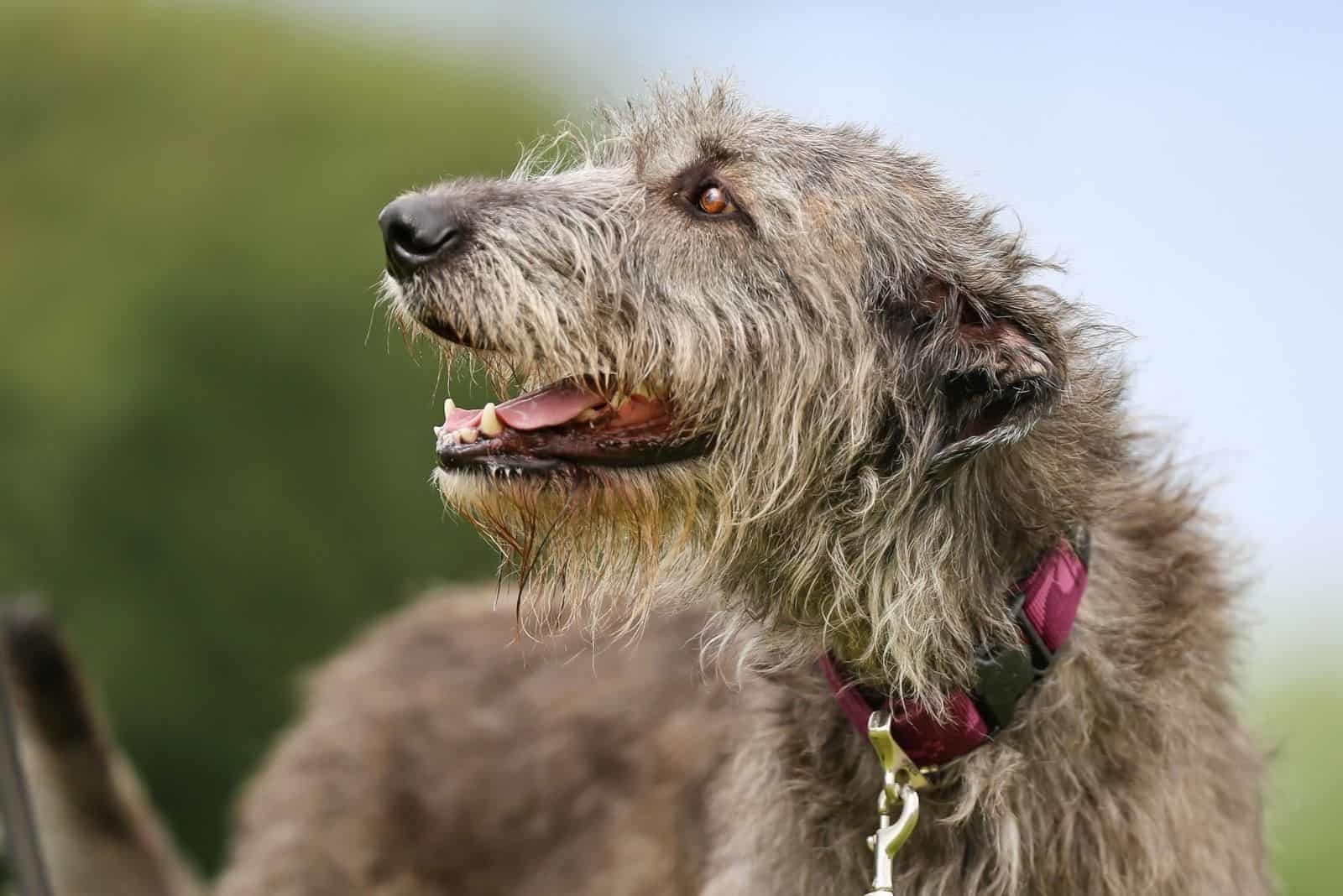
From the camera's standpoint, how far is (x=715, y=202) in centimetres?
382

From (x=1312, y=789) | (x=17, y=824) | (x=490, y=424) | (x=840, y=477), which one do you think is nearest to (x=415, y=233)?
(x=490, y=424)

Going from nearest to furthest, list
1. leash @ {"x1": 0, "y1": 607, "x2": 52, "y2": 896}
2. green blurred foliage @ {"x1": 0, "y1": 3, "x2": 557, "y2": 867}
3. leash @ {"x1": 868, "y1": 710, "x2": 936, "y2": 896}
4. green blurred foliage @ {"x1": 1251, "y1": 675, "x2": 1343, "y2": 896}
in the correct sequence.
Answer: leash @ {"x1": 868, "y1": 710, "x2": 936, "y2": 896} → leash @ {"x1": 0, "y1": 607, "x2": 52, "y2": 896} → green blurred foliage @ {"x1": 1251, "y1": 675, "x2": 1343, "y2": 896} → green blurred foliage @ {"x1": 0, "y1": 3, "x2": 557, "y2": 867}

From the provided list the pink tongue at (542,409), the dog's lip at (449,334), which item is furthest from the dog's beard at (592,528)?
the dog's lip at (449,334)

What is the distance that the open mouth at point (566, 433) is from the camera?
3699 millimetres

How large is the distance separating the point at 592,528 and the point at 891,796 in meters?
0.95

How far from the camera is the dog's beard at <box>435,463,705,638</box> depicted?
3.71 meters

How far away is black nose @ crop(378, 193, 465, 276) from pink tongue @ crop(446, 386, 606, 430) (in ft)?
1.25

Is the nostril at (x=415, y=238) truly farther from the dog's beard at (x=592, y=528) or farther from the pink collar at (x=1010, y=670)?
the pink collar at (x=1010, y=670)

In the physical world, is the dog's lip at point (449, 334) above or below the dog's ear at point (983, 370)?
below

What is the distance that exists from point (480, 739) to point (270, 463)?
6168 millimetres

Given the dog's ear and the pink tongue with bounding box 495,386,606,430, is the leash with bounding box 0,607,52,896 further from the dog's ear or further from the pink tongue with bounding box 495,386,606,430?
the dog's ear

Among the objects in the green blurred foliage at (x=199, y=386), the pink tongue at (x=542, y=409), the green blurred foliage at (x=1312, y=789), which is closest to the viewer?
the pink tongue at (x=542, y=409)

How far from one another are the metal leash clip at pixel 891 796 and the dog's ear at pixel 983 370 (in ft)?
2.04

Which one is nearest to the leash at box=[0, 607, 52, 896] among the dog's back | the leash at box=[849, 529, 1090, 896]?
the dog's back
